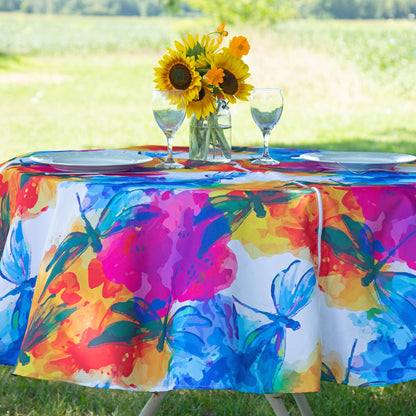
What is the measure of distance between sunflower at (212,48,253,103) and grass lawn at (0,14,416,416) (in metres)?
1.21

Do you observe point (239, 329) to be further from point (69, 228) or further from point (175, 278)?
point (69, 228)

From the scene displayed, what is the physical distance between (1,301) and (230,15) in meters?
21.5

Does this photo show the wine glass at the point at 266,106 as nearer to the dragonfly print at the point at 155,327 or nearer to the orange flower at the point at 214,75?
the orange flower at the point at 214,75

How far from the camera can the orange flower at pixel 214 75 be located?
72.2 inches

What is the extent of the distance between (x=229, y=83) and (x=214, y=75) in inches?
3.5

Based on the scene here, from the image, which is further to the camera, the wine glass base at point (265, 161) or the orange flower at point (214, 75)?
the wine glass base at point (265, 161)

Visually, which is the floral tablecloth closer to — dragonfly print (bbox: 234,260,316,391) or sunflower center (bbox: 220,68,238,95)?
dragonfly print (bbox: 234,260,316,391)

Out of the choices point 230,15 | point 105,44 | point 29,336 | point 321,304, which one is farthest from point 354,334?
point 105,44

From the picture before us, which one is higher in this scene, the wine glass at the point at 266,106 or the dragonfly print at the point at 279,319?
the wine glass at the point at 266,106

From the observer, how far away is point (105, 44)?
28.1 m

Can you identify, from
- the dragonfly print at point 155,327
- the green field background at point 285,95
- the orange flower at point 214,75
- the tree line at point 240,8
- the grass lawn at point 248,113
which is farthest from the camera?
the tree line at point 240,8

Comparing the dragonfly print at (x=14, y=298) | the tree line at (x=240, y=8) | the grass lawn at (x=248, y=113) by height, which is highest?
the tree line at (x=240, y=8)

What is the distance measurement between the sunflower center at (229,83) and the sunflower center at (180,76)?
4.2 inches

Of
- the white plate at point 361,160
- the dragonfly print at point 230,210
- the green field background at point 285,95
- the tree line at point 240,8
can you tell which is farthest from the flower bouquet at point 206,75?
the tree line at point 240,8
